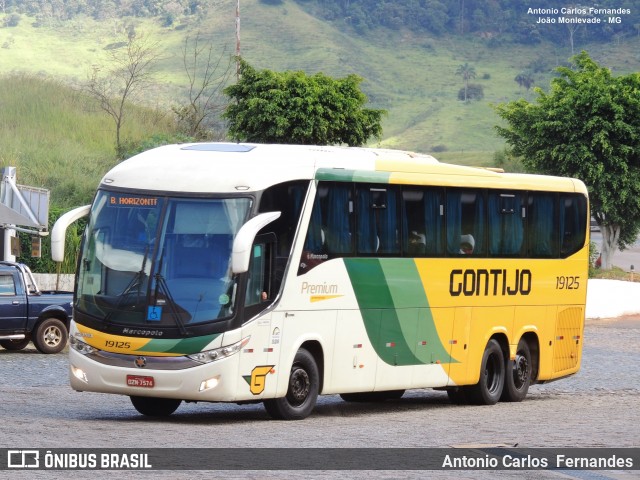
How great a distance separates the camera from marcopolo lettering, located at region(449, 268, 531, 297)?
67.5 feet

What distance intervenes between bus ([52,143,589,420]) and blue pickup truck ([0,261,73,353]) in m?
11.6

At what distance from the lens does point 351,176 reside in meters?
18.4

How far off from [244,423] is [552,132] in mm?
40745

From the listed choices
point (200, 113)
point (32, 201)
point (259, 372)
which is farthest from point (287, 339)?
point (200, 113)

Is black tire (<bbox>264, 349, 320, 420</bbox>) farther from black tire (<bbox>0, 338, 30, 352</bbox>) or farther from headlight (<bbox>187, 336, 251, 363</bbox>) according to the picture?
black tire (<bbox>0, 338, 30, 352</bbox>)

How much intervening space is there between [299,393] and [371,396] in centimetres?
504

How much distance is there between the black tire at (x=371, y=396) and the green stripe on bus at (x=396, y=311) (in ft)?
6.69

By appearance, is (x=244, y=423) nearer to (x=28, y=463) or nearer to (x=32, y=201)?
(x=28, y=463)

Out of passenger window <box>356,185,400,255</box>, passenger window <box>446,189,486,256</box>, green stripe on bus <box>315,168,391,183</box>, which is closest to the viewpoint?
green stripe on bus <box>315,168,391,183</box>

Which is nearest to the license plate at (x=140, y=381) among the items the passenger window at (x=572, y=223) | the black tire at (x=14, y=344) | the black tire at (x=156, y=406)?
the black tire at (x=156, y=406)

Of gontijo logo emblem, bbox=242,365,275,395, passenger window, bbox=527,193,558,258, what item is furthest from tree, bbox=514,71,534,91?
gontijo logo emblem, bbox=242,365,275,395

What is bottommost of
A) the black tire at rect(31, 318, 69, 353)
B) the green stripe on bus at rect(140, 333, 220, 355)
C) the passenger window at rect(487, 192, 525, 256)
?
the black tire at rect(31, 318, 69, 353)

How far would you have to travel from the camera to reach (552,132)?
182 ft

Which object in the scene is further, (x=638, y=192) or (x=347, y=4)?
(x=347, y=4)
